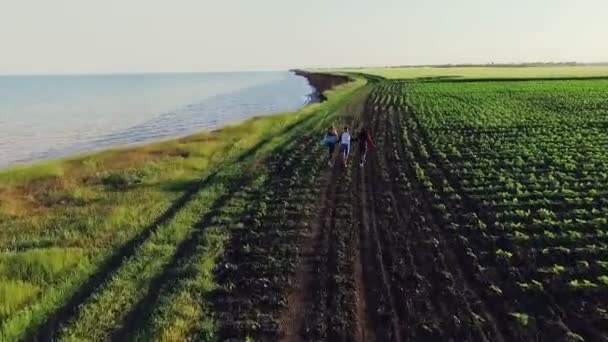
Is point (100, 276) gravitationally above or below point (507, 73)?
below

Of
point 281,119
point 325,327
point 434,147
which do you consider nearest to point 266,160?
point 434,147

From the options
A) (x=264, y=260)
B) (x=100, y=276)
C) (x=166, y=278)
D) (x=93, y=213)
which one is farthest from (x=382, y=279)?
(x=93, y=213)

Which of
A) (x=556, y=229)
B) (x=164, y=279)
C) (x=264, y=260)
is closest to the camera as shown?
(x=164, y=279)

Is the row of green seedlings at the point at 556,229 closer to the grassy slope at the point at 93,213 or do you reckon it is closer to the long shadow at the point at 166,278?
the long shadow at the point at 166,278

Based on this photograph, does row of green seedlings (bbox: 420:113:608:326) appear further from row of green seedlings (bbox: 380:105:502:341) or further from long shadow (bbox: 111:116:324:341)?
long shadow (bbox: 111:116:324:341)

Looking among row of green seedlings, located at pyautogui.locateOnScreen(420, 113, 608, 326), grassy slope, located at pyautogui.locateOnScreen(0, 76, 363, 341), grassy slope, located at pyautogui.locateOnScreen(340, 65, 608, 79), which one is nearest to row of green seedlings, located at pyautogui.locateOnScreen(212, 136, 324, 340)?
grassy slope, located at pyautogui.locateOnScreen(0, 76, 363, 341)

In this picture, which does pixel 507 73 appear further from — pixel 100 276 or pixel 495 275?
pixel 100 276

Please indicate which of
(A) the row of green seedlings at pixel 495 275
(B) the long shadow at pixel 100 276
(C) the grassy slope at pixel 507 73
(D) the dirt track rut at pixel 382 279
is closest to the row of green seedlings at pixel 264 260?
(D) the dirt track rut at pixel 382 279

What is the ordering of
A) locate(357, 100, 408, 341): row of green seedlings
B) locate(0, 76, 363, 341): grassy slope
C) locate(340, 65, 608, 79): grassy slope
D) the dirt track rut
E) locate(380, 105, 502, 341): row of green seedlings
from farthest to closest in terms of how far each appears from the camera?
1. locate(340, 65, 608, 79): grassy slope
2. locate(0, 76, 363, 341): grassy slope
3. locate(357, 100, 408, 341): row of green seedlings
4. the dirt track rut
5. locate(380, 105, 502, 341): row of green seedlings

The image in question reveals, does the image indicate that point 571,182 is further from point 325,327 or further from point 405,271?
point 325,327
